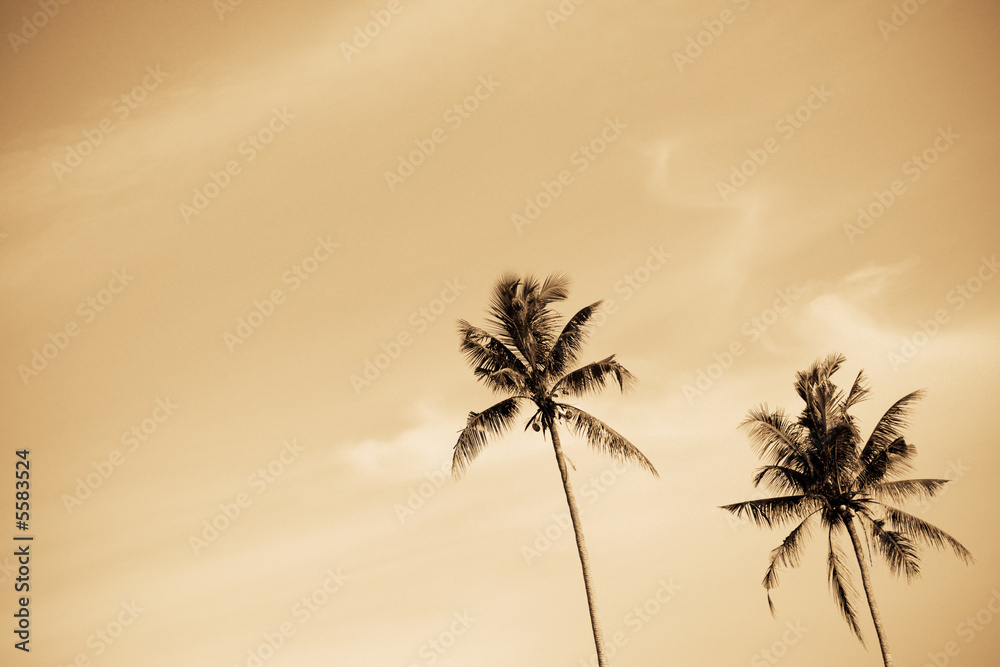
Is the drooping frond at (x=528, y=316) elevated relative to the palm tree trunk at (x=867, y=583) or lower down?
elevated

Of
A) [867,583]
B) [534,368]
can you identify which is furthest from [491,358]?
[867,583]

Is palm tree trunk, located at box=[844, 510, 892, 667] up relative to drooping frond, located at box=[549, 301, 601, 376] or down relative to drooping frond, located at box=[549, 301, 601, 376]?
down

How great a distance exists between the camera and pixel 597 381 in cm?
2802

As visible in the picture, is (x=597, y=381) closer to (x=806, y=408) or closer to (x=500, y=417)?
(x=500, y=417)

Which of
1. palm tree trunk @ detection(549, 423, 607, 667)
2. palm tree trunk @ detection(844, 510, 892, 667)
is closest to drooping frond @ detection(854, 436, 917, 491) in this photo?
palm tree trunk @ detection(844, 510, 892, 667)

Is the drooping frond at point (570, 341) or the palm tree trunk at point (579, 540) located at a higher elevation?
the drooping frond at point (570, 341)

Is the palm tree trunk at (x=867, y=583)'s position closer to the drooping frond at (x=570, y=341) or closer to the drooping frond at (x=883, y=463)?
the drooping frond at (x=883, y=463)

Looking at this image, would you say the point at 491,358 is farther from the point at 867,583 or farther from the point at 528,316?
the point at 867,583

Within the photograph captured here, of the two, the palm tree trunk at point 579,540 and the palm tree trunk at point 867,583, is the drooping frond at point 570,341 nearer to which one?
the palm tree trunk at point 579,540

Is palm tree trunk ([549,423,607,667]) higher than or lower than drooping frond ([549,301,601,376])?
lower

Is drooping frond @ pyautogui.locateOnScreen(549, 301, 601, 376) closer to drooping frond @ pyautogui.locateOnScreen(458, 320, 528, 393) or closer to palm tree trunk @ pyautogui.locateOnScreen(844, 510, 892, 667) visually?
drooping frond @ pyautogui.locateOnScreen(458, 320, 528, 393)

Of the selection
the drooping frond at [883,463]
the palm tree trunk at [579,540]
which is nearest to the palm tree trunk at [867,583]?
the drooping frond at [883,463]

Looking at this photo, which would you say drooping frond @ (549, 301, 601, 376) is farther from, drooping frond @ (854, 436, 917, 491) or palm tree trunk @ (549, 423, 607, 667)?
drooping frond @ (854, 436, 917, 491)

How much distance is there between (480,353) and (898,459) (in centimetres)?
1739
